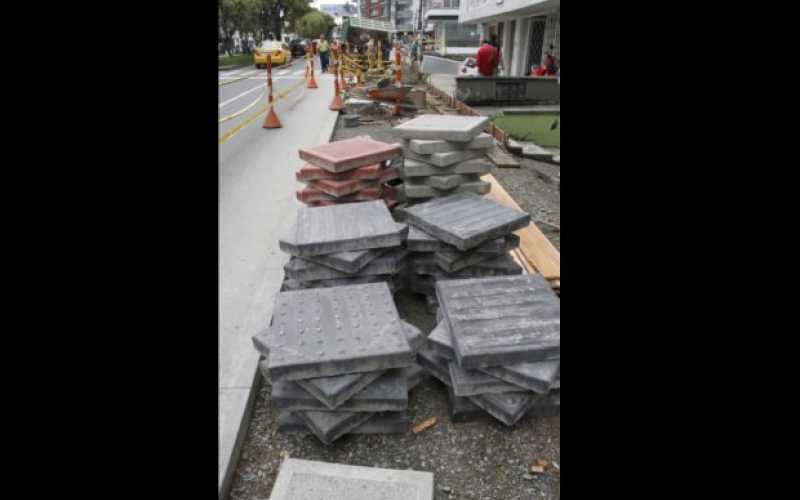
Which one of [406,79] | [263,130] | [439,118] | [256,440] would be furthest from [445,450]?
[406,79]

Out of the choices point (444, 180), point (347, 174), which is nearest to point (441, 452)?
point (444, 180)

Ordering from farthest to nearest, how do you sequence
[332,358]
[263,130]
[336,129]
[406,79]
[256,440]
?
[406,79] → [336,129] → [263,130] → [256,440] → [332,358]

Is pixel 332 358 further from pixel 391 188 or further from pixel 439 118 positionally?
pixel 439 118

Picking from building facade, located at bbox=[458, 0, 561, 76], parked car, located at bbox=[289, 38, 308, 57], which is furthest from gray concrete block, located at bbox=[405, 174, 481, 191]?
parked car, located at bbox=[289, 38, 308, 57]

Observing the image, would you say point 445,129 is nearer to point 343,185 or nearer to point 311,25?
point 343,185

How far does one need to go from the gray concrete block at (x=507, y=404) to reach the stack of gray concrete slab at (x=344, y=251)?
1373 millimetres

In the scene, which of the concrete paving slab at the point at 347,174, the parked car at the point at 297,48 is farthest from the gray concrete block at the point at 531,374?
the parked car at the point at 297,48

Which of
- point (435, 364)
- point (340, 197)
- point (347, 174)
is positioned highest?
point (347, 174)

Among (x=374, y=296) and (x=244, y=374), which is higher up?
(x=374, y=296)

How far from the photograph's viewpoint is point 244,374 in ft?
11.1

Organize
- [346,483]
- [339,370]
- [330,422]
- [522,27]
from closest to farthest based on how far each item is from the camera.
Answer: [346,483]
[339,370]
[330,422]
[522,27]

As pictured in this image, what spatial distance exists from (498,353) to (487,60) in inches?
615

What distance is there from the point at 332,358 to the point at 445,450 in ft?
2.77

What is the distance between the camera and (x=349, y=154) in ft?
17.6
